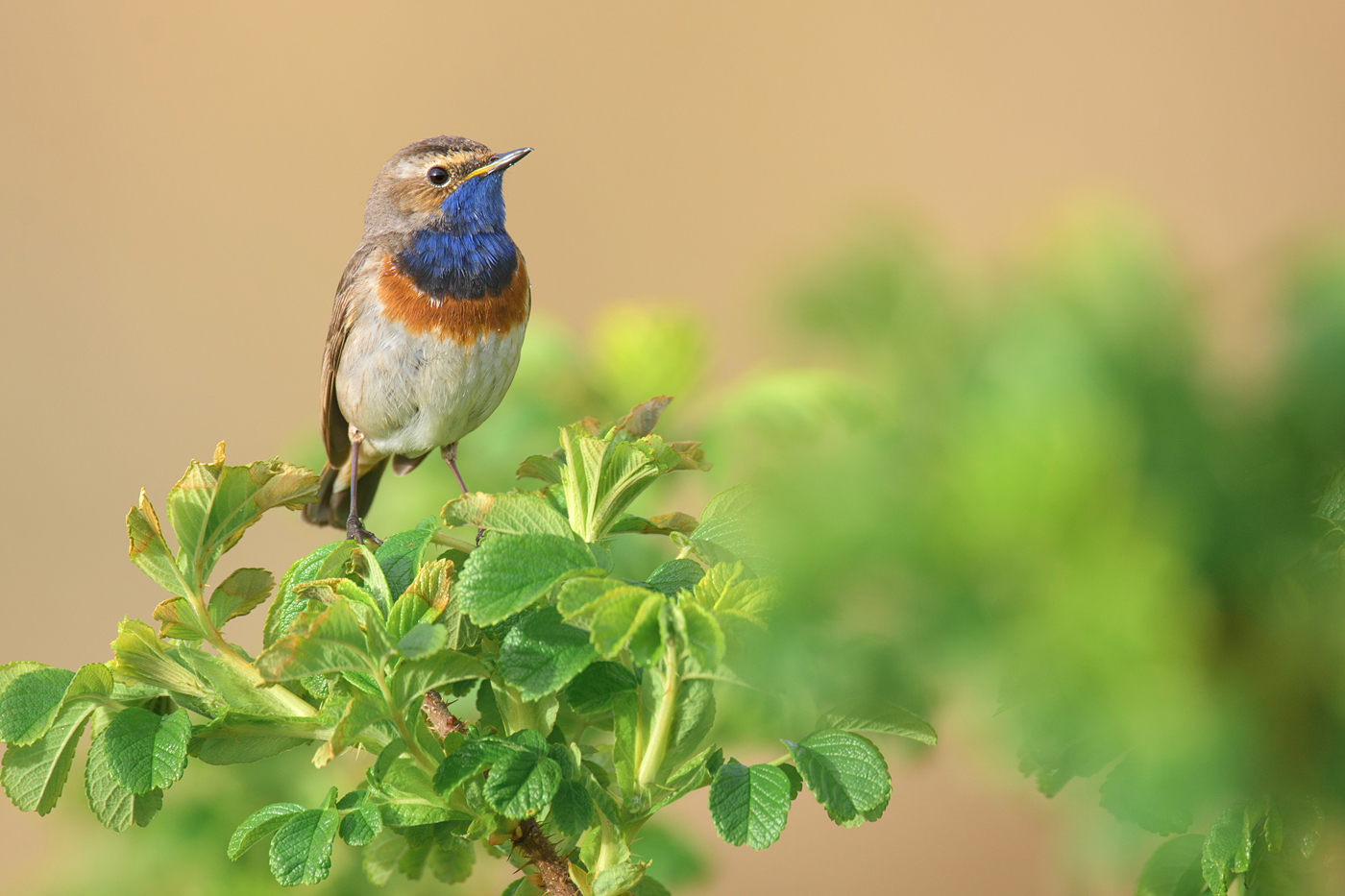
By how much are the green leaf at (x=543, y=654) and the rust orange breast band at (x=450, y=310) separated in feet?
3.22

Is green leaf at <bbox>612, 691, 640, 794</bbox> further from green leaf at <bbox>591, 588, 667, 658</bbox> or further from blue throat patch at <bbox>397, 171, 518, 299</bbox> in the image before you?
blue throat patch at <bbox>397, 171, 518, 299</bbox>

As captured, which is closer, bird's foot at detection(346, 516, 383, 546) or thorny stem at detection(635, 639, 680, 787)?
thorny stem at detection(635, 639, 680, 787)

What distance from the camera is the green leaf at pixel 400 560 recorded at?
23.5 inches

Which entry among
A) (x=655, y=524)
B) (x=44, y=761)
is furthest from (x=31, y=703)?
(x=655, y=524)

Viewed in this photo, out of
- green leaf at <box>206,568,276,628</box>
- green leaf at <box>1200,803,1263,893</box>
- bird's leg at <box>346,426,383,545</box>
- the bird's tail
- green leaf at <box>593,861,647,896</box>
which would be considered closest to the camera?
green leaf at <box>1200,803,1263,893</box>

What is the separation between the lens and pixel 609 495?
59 cm

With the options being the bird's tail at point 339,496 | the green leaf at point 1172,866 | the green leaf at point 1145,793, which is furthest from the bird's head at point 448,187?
the green leaf at point 1145,793

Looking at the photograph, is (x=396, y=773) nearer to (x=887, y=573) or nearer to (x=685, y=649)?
(x=685, y=649)

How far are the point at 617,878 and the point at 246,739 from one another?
227 mm

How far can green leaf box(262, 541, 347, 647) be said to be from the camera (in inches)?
23.7

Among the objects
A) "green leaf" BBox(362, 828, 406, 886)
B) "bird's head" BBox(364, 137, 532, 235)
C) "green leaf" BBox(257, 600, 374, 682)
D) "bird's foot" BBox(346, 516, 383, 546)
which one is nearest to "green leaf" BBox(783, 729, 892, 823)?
"green leaf" BBox(257, 600, 374, 682)

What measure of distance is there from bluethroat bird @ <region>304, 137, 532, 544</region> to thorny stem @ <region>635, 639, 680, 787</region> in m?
0.93

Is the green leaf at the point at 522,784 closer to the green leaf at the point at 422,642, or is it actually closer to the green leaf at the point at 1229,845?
the green leaf at the point at 422,642

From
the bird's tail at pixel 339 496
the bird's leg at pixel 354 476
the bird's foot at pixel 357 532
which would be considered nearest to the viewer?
the bird's foot at pixel 357 532
